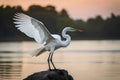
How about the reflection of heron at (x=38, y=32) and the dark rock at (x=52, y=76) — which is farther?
the reflection of heron at (x=38, y=32)

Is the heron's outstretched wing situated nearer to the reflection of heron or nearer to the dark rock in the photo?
the reflection of heron

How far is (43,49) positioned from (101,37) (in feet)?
64.8

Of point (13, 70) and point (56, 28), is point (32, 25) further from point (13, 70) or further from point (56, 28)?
point (56, 28)

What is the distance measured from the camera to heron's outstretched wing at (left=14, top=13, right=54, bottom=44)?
34.9ft

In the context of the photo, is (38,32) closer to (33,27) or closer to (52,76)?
(33,27)

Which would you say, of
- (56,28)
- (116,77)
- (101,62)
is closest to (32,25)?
(116,77)

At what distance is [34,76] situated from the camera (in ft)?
32.3

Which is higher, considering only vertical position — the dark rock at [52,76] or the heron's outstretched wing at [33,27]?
the heron's outstretched wing at [33,27]

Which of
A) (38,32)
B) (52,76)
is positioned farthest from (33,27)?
(52,76)

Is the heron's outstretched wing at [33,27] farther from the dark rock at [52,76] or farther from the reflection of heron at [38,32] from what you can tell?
the dark rock at [52,76]

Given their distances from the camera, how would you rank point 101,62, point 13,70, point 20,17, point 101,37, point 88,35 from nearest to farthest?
point 20,17 < point 13,70 < point 101,62 < point 88,35 < point 101,37

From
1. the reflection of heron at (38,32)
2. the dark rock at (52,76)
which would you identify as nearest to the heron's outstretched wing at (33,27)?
the reflection of heron at (38,32)

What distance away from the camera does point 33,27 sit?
1080 cm

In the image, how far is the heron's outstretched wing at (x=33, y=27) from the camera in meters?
10.6
